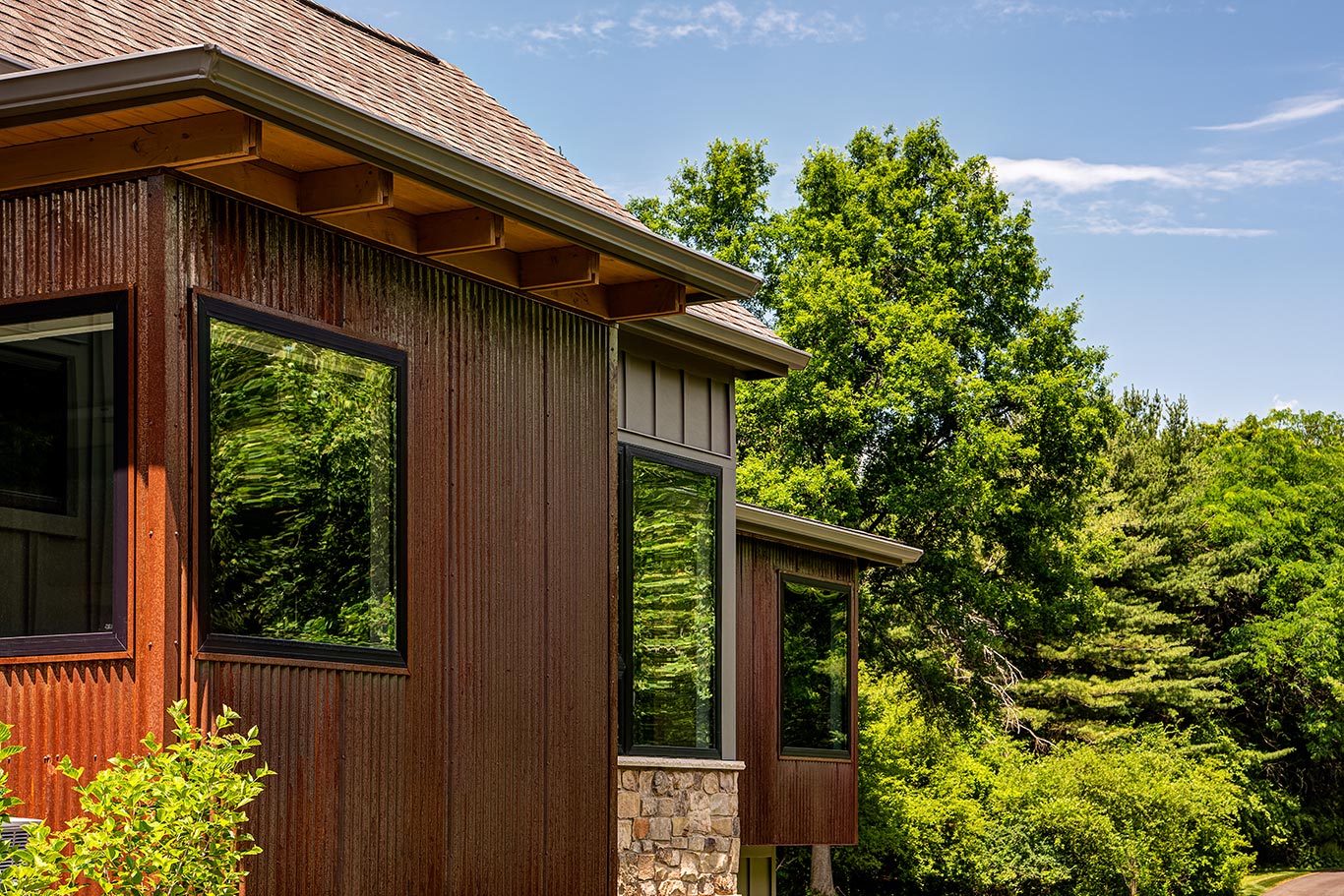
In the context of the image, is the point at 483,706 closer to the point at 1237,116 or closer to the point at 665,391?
the point at 665,391

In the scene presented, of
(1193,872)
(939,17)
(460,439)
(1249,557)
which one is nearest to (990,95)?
(939,17)

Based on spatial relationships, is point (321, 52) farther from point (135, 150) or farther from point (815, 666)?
point (815, 666)

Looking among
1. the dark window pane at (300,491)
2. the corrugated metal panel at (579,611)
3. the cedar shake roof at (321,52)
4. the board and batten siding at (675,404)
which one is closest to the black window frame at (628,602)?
the board and batten siding at (675,404)

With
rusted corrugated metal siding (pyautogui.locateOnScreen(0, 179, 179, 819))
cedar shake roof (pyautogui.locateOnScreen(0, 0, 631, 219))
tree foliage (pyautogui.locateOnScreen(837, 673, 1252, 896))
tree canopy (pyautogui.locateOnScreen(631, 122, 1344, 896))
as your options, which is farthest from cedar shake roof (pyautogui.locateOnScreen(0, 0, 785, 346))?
tree canopy (pyautogui.locateOnScreen(631, 122, 1344, 896))

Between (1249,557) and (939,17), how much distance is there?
1458 centimetres

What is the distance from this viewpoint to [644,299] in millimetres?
8828

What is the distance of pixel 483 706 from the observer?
7.61 meters

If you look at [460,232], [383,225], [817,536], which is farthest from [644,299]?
[817,536]

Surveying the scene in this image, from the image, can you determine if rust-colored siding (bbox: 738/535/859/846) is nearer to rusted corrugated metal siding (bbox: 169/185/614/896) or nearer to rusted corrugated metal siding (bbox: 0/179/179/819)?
rusted corrugated metal siding (bbox: 169/185/614/896)

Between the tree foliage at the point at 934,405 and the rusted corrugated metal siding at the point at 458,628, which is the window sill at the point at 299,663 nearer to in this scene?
the rusted corrugated metal siding at the point at 458,628

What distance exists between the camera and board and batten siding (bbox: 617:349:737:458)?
1052 cm

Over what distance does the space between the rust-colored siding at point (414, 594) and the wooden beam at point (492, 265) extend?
0.09 meters

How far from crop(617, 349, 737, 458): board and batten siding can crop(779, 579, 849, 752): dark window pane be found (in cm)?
309

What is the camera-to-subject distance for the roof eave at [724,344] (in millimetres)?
10641
